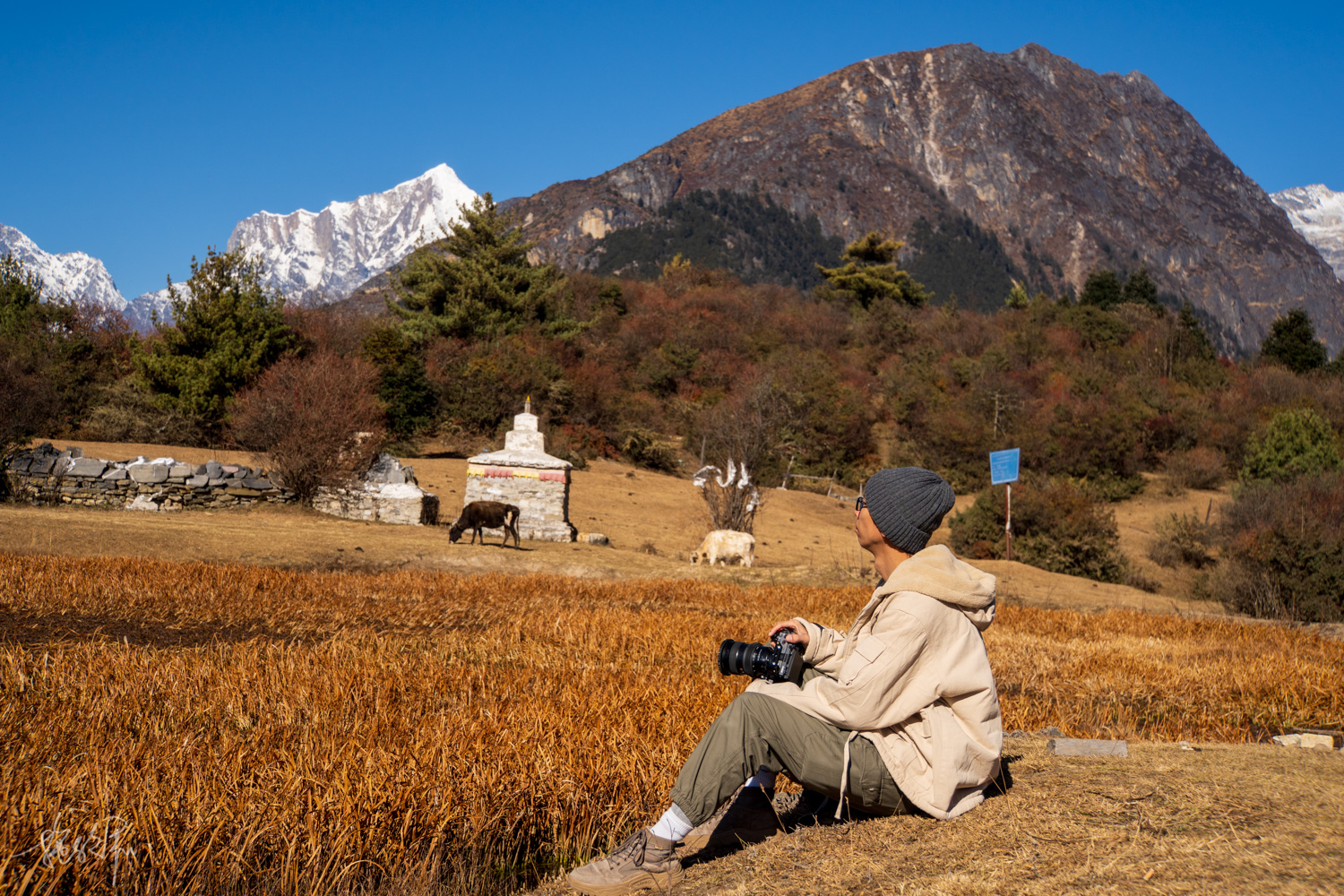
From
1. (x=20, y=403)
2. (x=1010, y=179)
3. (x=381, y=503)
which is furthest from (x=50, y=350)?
(x=1010, y=179)

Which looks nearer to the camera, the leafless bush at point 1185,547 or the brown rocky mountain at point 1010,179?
the leafless bush at point 1185,547

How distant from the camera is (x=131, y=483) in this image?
57.7ft

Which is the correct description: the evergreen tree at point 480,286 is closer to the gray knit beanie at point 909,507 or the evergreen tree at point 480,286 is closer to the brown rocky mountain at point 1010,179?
the gray knit beanie at point 909,507

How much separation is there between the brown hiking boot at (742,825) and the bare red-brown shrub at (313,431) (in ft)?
55.3

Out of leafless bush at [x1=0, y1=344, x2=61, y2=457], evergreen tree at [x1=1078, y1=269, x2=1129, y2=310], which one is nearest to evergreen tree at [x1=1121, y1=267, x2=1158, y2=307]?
evergreen tree at [x1=1078, y1=269, x2=1129, y2=310]

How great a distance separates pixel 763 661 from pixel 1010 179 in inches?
6055

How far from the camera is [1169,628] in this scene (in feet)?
34.3

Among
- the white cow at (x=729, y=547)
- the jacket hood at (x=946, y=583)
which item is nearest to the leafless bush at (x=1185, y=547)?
the white cow at (x=729, y=547)

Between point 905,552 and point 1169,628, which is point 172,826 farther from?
point 1169,628

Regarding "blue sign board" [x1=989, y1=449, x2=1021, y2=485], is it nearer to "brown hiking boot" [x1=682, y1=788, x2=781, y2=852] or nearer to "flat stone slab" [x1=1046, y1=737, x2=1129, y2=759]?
"flat stone slab" [x1=1046, y1=737, x2=1129, y2=759]

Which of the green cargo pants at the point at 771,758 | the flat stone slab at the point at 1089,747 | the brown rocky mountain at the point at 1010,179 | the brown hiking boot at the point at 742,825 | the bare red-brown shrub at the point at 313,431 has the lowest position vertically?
the brown hiking boot at the point at 742,825

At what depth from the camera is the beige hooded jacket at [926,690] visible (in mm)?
2932

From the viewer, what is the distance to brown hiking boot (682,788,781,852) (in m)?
3.32

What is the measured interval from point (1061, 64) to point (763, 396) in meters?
187
